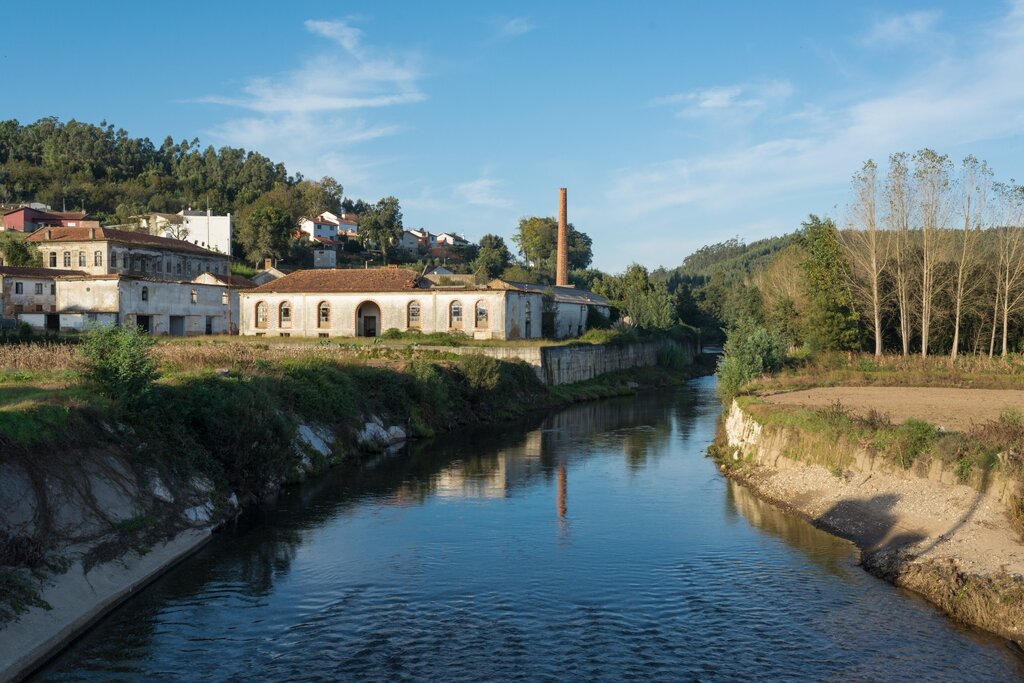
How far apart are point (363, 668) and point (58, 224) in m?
97.8

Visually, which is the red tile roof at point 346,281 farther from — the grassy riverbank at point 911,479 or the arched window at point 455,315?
the grassy riverbank at point 911,479

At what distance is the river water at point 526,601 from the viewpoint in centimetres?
1513

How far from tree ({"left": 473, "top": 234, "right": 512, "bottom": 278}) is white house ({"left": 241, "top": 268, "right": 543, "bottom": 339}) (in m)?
50.4

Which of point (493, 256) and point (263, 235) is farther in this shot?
point (493, 256)

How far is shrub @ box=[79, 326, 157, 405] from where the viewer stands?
2469 centimetres

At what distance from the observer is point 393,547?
22.3 m

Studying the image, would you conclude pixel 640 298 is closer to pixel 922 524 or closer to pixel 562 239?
pixel 562 239

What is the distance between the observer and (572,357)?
206 ft

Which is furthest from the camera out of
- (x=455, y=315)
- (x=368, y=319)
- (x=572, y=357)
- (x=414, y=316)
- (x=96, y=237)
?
(x=96, y=237)

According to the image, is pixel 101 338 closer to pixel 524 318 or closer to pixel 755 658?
pixel 755 658

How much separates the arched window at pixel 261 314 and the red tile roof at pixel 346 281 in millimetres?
1075

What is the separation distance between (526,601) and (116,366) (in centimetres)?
1396

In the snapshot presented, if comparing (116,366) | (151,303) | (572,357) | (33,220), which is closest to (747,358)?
(572,357)

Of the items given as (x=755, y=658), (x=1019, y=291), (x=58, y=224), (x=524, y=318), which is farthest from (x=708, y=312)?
(x=755, y=658)
